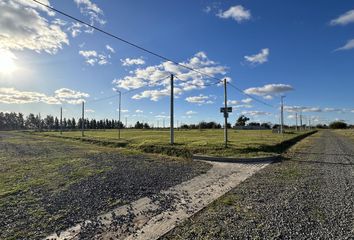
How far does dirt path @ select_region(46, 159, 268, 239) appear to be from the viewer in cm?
468

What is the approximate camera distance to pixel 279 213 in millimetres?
5527

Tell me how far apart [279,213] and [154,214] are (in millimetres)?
2876

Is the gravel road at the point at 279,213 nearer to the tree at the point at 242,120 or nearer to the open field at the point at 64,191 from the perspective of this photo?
the open field at the point at 64,191

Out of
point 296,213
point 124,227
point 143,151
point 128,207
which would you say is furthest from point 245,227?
point 143,151

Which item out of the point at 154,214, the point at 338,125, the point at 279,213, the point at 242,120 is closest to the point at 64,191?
the point at 154,214

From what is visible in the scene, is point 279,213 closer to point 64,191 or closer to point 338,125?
point 64,191

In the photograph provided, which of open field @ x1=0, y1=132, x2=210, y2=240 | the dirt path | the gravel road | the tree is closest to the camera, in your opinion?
the gravel road

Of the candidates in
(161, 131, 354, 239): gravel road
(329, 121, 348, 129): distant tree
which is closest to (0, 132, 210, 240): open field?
(161, 131, 354, 239): gravel road

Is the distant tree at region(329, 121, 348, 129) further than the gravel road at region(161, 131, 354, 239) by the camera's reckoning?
Yes

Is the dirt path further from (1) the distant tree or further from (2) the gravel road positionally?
(1) the distant tree

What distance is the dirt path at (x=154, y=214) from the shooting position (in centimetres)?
468

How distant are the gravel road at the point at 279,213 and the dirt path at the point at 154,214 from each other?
1.18ft

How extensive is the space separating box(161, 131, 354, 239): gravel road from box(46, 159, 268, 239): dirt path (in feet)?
1.18

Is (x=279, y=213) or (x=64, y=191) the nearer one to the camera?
(x=279, y=213)
